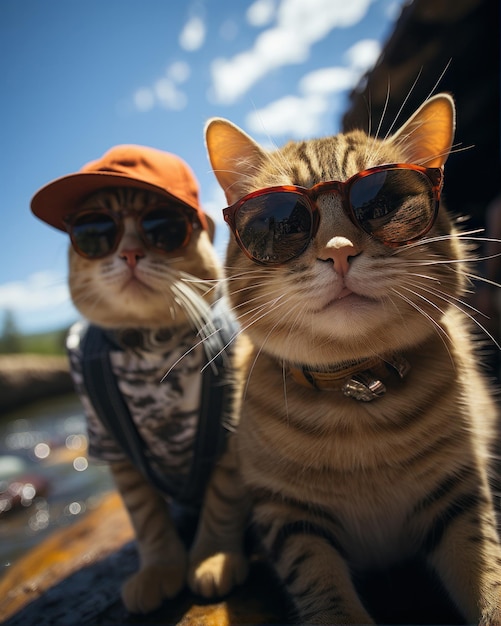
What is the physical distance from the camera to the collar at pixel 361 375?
3.03 feet

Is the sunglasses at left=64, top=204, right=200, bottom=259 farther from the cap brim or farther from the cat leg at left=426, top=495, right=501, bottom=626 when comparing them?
the cat leg at left=426, top=495, right=501, bottom=626

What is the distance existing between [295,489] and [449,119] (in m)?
0.88

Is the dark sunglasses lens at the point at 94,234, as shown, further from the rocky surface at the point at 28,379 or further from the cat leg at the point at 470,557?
the rocky surface at the point at 28,379

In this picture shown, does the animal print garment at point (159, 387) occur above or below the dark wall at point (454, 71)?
Result: below

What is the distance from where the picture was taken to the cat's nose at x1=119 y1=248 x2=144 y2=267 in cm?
121

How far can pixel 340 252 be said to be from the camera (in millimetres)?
805

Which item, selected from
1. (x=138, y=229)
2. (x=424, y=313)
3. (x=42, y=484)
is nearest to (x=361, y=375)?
(x=424, y=313)

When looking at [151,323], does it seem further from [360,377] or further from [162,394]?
[360,377]

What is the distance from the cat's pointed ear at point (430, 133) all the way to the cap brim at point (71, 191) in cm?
59

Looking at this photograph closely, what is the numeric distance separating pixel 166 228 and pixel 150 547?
2.96ft

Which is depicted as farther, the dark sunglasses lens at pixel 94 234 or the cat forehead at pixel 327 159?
the dark sunglasses lens at pixel 94 234

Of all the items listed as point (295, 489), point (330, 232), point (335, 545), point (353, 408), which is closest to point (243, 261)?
point (330, 232)

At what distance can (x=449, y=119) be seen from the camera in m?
0.99

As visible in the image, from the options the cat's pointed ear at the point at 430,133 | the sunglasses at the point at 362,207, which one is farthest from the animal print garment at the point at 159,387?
the cat's pointed ear at the point at 430,133
